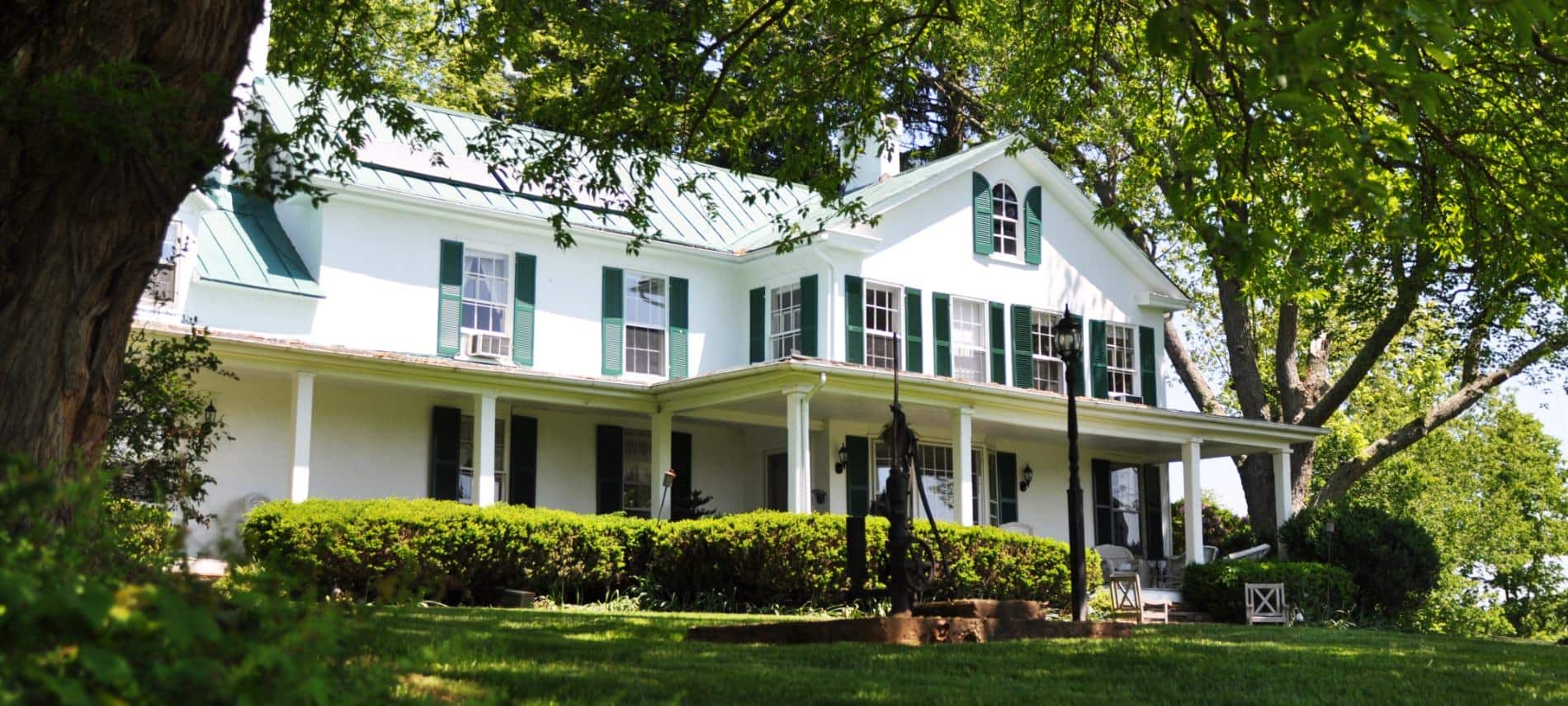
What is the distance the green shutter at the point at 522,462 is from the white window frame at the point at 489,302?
103 centimetres

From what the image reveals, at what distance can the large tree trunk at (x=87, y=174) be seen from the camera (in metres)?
5.95

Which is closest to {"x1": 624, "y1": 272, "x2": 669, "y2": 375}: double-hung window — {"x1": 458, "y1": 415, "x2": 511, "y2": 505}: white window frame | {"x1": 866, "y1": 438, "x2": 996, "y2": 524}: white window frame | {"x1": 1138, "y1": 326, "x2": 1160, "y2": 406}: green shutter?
{"x1": 458, "y1": 415, "x2": 511, "y2": 505}: white window frame

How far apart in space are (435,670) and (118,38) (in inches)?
133

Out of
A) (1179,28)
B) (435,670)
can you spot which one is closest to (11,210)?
(435,670)

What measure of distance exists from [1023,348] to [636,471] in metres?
6.61

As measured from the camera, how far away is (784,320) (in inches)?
885

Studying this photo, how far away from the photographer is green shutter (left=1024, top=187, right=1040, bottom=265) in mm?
24406

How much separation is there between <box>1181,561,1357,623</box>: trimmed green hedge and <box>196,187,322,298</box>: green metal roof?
45.0ft

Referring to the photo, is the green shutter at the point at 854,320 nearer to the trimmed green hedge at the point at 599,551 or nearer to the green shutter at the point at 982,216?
the green shutter at the point at 982,216

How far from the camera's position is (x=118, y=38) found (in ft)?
21.2

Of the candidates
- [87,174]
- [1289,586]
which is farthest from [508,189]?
[87,174]

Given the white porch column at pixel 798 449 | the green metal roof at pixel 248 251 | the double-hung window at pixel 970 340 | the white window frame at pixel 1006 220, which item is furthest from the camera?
the white window frame at pixel 1006 220

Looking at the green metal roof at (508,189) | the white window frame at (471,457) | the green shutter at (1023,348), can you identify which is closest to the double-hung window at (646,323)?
the green metal roof at (508,189)

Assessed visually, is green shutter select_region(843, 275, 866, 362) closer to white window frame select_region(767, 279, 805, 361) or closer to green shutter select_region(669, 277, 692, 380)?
white window frame select_region(767, 279, 805, 361)
